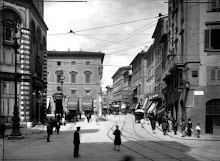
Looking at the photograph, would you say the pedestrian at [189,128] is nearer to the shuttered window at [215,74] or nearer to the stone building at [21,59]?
the shuttered window at [215,74]

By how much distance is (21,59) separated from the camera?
33.0 m

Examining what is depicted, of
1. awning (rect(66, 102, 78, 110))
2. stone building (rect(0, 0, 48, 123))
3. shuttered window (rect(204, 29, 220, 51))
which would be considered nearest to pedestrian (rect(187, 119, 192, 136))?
shuttered window (rect(204, 29, 220, 51))

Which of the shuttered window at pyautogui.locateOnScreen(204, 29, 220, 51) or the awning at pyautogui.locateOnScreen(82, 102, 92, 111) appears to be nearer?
the shuttered window at pyautogui.locateOnScreen(204, 29, 220, 51)

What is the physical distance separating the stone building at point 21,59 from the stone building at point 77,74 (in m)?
34.2

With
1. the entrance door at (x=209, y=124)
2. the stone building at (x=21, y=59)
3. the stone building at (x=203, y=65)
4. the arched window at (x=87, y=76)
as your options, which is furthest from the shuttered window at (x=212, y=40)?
the arched window at (x=87, y=76)

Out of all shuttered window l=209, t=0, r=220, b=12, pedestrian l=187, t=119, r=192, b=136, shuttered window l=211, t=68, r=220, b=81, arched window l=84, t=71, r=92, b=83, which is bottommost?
pedestrian l=187, t=119, r=192, b=136

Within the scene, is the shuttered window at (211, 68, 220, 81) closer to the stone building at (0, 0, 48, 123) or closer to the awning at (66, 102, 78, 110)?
the stone building at (0, 0, 48, 123)

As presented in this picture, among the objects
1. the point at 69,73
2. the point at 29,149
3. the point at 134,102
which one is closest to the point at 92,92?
the point at 69,73

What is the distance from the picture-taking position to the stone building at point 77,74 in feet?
238

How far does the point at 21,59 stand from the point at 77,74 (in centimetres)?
4027

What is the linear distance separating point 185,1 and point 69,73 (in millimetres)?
49843

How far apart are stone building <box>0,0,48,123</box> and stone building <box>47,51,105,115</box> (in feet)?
112

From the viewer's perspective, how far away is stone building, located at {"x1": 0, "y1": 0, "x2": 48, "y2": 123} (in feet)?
101

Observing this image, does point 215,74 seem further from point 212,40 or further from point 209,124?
point 209,124
